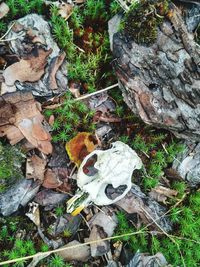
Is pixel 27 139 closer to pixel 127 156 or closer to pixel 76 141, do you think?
A: pixel 76 141

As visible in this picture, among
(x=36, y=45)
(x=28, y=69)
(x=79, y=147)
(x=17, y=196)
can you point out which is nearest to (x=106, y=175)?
(x=79, y=147)

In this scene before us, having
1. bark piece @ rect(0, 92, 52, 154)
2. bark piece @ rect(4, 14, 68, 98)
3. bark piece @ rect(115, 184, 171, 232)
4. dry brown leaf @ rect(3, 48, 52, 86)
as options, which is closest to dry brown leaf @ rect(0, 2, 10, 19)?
bark piece @ rect(4, 14, 68, 98)

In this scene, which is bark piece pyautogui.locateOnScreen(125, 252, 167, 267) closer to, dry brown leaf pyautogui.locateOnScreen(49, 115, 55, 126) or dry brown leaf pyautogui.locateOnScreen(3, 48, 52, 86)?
dry brown leaf pyautogui.locateOnScreen(49, 115, 55, 126)

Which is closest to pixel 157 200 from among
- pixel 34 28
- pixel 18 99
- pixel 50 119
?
pixel 50 119

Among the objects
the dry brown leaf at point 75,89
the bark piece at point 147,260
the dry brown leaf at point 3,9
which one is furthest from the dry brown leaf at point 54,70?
the bark piece at point 147,260

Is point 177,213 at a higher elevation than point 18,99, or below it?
below

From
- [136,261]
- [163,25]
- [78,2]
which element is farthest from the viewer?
[78,2]
